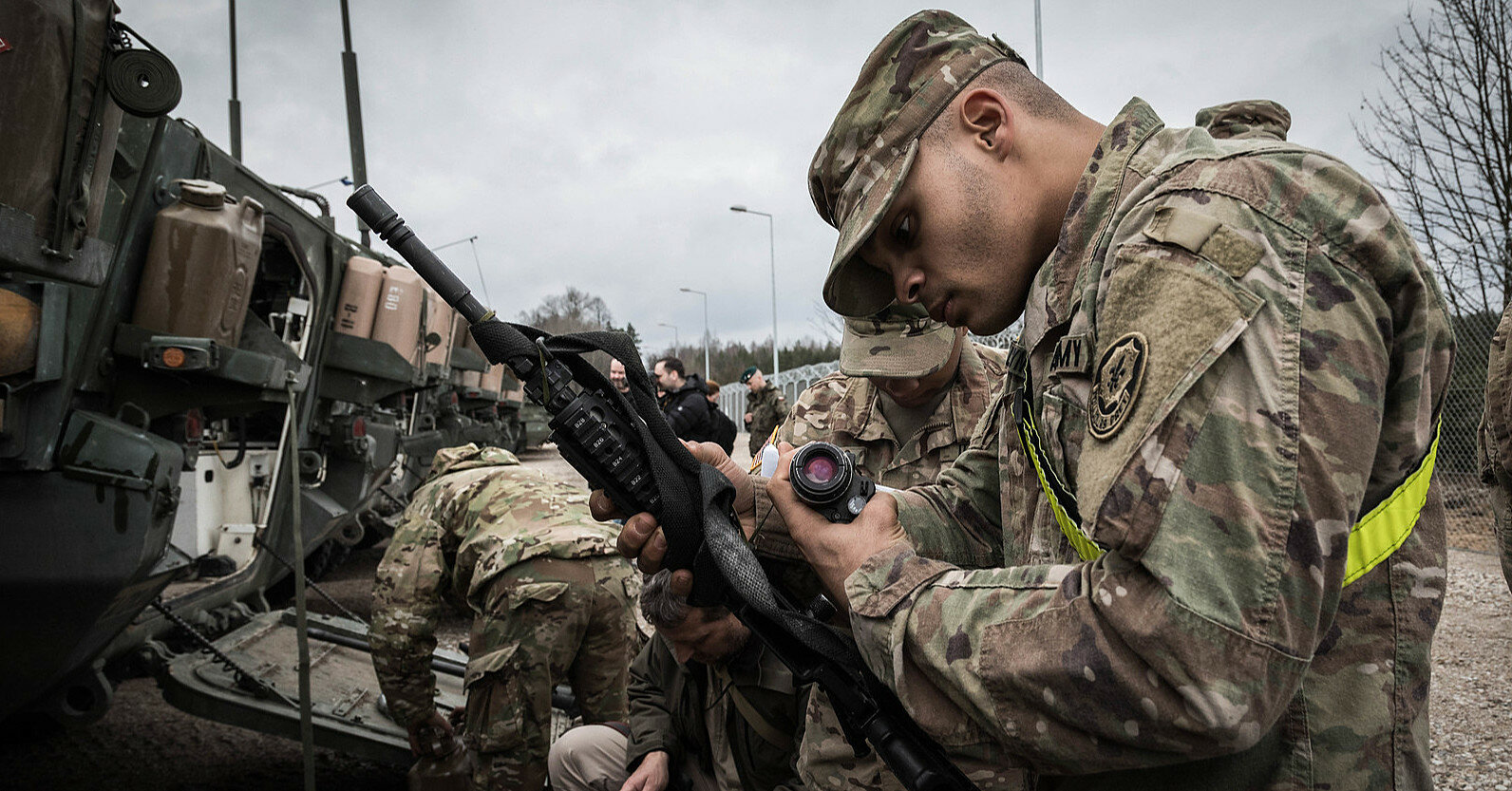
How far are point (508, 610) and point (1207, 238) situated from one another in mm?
3100

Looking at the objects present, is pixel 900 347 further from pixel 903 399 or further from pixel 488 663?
pixel 488 663

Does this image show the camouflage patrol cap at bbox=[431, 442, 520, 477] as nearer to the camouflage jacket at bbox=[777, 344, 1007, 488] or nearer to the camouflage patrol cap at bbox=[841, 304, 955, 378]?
the camouflage jacket at bbox=[777, 344, 1007, 488]

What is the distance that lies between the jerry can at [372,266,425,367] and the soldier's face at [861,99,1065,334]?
612cm

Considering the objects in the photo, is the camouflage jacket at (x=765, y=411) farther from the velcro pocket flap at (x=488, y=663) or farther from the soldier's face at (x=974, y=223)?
the soldier's face at (x=974, y=223)

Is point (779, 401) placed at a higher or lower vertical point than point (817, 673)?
higher

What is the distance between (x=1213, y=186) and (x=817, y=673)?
0.93 metres

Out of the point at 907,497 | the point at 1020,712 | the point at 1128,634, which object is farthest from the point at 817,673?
the point at 1128,634

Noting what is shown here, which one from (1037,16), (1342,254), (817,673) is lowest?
(817,673)

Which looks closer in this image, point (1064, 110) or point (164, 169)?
point (1064, 110)

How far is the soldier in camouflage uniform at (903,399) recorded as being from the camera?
10.0 feet

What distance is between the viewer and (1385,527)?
1.05 m

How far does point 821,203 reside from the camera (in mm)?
1669

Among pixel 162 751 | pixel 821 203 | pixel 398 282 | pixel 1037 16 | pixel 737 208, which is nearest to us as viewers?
pixel 821 203

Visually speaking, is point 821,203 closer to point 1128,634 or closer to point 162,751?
point 1128,634
